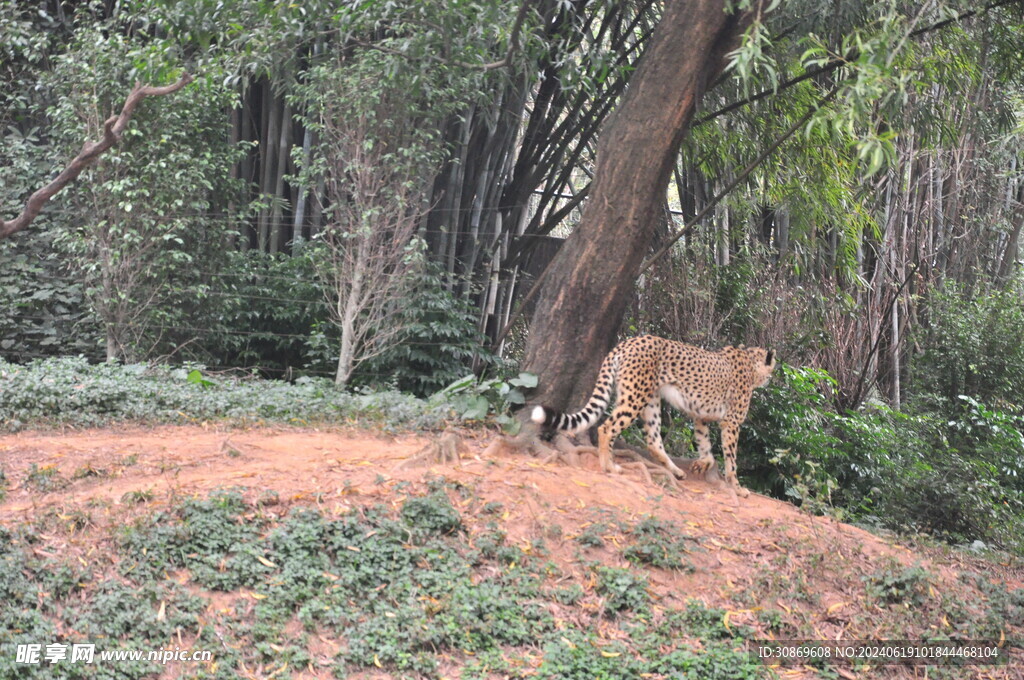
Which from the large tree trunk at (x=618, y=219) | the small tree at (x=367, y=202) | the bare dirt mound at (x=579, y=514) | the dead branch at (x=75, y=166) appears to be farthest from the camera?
the small tree at (x=367, y=202)

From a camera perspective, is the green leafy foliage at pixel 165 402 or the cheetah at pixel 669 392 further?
the green leafy foliage at pixel 165 402

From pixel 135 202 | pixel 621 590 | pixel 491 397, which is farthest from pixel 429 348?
pixel 621 590

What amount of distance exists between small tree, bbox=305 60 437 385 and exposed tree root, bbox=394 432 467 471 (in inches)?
134

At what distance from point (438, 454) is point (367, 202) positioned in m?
4.05

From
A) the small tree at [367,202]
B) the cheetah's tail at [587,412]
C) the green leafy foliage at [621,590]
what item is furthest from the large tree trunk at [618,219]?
the small tree at [367,202]

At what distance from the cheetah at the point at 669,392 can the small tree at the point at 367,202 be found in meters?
3.15

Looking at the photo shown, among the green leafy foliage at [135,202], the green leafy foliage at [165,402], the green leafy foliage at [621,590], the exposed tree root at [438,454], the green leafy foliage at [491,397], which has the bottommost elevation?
the green leafy foliage at [621,590]

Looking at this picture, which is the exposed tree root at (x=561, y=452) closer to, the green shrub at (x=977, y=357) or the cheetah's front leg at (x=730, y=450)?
the cheetah's front leg at (x=730, y=450)

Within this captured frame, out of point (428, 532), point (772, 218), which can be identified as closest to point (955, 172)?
point (772, 218)

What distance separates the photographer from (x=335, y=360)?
384 inches

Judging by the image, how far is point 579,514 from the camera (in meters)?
5.27

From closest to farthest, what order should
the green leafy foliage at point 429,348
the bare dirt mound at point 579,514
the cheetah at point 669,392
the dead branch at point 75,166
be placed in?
the bare dirt mound at point 579,514, the cheetah at point 669,392, the dead branch at point 75,166, the green leafy foliage at point 429,348

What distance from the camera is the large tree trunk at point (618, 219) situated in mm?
6398

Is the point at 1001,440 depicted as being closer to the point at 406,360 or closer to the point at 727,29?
the point at 727,29
